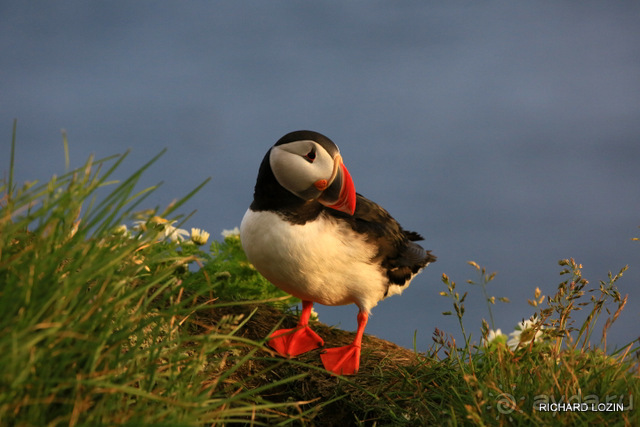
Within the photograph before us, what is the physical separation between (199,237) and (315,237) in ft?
6.01

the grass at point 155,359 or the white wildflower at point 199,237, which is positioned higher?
the white wildflower at point 199,237

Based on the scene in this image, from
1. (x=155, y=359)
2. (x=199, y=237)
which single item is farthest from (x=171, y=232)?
(x=199, y=237)

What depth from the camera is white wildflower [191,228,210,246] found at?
20.7ft

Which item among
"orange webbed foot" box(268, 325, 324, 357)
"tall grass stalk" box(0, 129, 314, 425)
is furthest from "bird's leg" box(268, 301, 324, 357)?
"tall grass stalk" box(0, 129, 314, 425)

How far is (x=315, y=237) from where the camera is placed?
4.98 meters

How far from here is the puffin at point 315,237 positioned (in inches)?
192

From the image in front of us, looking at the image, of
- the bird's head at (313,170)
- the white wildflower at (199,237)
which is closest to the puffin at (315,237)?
the bird's head at (313,170)

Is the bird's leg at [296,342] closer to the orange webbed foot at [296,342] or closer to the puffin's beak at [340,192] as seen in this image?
the orange webbed foot at [296,342]

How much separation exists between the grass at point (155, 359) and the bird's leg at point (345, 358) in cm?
9

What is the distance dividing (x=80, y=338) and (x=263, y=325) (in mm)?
3159

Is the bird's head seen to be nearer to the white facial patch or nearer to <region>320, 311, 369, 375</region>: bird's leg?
the white facial patch

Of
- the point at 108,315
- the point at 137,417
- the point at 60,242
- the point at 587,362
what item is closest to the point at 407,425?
the point at 587,362

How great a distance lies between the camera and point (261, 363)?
16.4 ft

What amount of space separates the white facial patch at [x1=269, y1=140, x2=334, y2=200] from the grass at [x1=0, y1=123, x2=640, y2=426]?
1.40 meters
